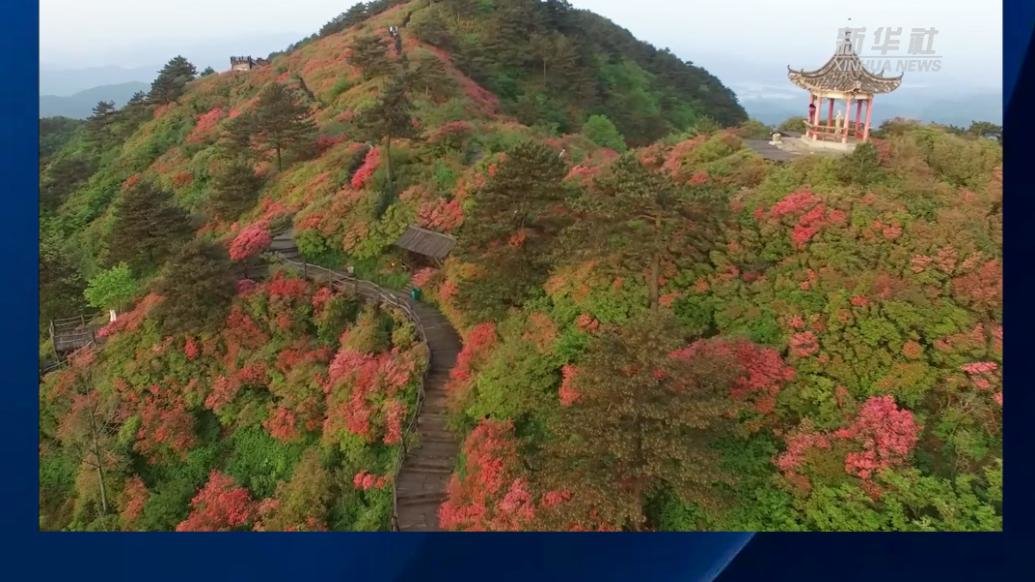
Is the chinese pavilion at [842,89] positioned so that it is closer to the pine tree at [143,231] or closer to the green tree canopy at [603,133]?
the green tree canopy at [603,133]

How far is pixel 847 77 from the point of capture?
8469mm

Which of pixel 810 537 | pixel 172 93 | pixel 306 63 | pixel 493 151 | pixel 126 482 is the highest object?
pixel 306 63

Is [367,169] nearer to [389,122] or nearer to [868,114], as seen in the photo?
[389,122]

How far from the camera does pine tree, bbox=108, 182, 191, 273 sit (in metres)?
9.09

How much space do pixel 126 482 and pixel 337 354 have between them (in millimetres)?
3182

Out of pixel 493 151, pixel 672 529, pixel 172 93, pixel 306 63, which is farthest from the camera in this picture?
pixel 306 63

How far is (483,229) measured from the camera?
765 cm

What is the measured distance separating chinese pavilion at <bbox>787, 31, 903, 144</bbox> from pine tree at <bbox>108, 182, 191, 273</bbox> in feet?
33.3

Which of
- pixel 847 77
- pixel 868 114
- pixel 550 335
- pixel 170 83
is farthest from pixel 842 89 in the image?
pixel 170 83

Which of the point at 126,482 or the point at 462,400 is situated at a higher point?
the point at 462,400

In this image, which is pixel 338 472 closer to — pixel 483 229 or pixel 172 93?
pixel 483 229

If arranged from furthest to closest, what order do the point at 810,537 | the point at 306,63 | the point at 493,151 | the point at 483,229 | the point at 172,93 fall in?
the point at 306,63
the point at 172,93
the point at 493,151
the point at 483,229
the point at 810,537

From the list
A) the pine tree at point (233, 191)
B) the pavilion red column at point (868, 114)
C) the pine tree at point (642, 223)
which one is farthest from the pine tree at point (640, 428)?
the pine tree at point (233, 191)

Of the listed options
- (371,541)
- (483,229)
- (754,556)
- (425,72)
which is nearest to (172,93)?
(425,72)
